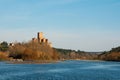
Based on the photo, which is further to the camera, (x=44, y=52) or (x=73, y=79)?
(x=44, y=52)

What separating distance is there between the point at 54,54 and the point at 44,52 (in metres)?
14.1

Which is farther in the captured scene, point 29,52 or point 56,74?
point 29,52

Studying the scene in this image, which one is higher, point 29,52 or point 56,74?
point 29,52

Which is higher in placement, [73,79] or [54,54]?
[54,54]

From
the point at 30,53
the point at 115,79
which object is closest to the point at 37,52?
the point at 30,53

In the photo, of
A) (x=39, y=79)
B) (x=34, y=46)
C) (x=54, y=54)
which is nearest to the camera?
(x=39, y=79)

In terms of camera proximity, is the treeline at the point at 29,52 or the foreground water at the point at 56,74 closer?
the foreground water at the point at 56,74

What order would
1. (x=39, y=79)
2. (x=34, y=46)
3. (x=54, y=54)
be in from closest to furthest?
(x=39, y=79)
(x=34, y=46)
(x=54, y=54)

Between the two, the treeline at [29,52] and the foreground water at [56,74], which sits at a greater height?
the treeline at [29,52]

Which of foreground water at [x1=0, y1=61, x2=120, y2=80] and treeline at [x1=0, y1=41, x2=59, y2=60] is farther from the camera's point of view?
treeline at [x1=0, y1=41, x2=59, y2=60]

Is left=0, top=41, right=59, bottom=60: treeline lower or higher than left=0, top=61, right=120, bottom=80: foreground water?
higher

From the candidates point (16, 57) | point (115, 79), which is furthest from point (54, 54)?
point (115, 79)

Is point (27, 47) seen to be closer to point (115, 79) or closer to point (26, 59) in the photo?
point (26, 59)

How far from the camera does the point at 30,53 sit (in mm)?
149875
